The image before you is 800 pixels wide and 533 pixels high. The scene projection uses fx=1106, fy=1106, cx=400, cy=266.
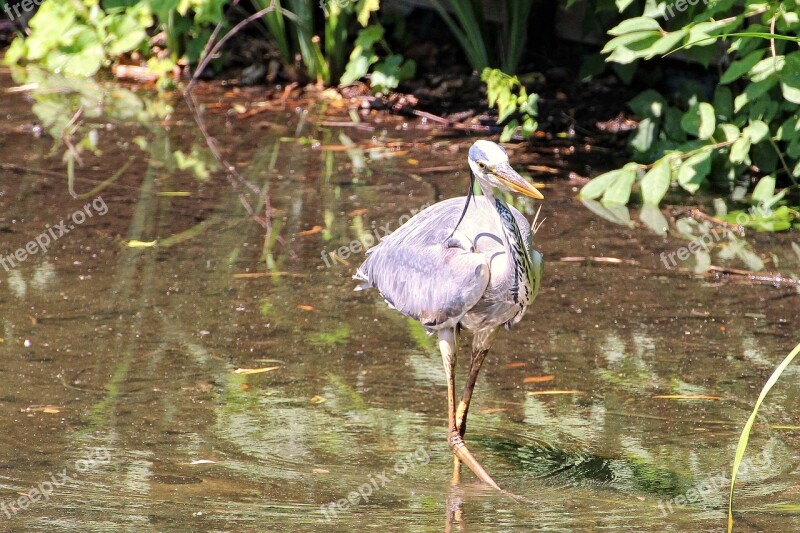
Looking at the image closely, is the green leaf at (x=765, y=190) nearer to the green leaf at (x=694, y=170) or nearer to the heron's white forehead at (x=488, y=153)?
the green leaf at (x=694, y=170)

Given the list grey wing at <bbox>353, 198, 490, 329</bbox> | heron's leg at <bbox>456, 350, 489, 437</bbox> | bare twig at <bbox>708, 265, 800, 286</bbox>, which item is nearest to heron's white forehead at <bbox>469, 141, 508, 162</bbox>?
grey wing at <bbox>353, 198, 490, 329</bbox>

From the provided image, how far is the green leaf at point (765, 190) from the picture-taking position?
672 cm

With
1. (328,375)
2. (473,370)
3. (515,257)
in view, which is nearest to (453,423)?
(473,370)

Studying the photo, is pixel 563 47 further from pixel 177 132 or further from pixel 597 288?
pixel 597 288

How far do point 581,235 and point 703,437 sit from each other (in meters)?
2.42

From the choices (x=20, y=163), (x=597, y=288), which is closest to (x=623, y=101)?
(x=597, y=288)

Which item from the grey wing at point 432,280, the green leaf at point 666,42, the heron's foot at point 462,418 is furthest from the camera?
the green leaf at point 666,42

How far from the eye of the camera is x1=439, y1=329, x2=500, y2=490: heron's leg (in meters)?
4.06

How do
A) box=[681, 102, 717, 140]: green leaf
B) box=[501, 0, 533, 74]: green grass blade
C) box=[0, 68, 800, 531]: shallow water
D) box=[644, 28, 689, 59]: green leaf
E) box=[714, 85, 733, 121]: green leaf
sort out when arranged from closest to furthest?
box=[0, 68, 800, 531]: shallow water → box=[644, 28, 689, 59]: green leaf → box=[681, 102, 717, 140]: green leaf → box=[714, 85, 733, 121]: green leaf → box=[501, 0, 533, 74]: green grass blade

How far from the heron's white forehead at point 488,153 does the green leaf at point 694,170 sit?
9.83ft

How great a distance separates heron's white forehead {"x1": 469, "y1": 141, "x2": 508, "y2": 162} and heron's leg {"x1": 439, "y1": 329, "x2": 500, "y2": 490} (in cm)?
73

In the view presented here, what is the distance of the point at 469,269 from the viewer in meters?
4.10

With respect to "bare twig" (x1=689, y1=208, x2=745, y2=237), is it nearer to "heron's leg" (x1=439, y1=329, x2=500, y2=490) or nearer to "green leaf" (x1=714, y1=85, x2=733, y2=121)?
"green leaf" (x1=714, y1=85, x2=733, y2=121)

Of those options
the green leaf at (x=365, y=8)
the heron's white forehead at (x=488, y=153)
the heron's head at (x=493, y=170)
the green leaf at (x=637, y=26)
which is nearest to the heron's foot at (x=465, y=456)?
the heron's head at (x=493, y=170)
